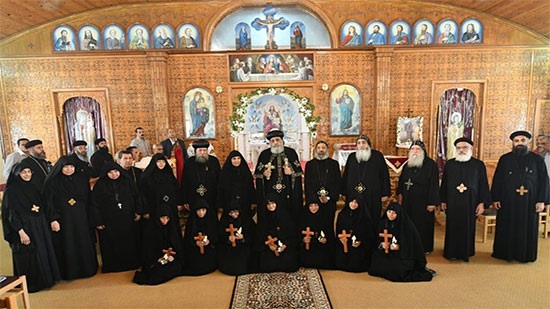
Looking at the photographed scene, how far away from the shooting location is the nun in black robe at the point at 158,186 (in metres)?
5.23

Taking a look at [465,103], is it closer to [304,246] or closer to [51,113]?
[304,246]

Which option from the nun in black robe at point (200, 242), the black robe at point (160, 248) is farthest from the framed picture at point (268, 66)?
the black robe at point (160, 248)

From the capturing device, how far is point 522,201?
5062 millimetres

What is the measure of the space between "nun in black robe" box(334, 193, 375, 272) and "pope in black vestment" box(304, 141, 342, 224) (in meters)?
0.33

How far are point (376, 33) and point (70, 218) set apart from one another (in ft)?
32.2

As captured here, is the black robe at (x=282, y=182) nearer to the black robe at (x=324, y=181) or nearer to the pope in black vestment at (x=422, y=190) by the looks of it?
the black robe at (x=324, y=181)

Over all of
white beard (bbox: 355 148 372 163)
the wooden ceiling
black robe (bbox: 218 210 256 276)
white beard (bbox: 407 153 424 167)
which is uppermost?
the wooden ceiling

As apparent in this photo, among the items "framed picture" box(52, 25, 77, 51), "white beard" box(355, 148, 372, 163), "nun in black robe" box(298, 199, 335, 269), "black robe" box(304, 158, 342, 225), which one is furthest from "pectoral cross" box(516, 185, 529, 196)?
"framed picture" box(52, 25, 77, 51)

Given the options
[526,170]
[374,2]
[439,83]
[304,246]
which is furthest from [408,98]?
[304,246]

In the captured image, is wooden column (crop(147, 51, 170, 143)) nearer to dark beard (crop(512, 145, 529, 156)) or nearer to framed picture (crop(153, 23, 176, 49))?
framed picture (crop(153, 23, 176, 49))

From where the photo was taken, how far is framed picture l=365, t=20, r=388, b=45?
34.9 ft

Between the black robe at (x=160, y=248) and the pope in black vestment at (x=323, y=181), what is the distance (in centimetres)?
210

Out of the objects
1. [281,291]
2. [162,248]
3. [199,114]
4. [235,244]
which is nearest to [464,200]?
[281,291]

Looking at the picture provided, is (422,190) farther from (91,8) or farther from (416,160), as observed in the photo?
(91,8)
